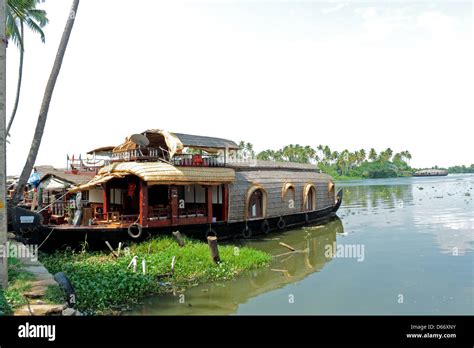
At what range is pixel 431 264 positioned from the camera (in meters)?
10.3

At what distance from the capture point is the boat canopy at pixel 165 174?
1072cm

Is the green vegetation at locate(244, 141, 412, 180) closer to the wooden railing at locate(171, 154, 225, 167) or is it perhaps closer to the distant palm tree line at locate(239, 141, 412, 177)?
the distant palm tree line at locate(239, 141, 412, 177)

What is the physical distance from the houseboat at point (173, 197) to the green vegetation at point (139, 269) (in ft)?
2.17

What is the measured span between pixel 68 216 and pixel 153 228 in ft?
12.2

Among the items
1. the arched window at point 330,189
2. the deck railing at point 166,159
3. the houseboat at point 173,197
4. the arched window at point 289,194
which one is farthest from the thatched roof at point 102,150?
the arched window at point 330,189

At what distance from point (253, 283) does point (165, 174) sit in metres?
3.97

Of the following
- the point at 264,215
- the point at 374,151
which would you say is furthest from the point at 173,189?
the point at 374,151

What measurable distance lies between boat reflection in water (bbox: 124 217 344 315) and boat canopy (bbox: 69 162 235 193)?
2337mm

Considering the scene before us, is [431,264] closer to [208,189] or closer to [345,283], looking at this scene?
[345,283]

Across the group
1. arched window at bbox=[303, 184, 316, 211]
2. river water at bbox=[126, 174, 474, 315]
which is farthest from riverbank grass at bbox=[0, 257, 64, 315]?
arched window at bbox=[303, 184, 316, 211]

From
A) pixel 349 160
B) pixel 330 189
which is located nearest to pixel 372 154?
pixel 349 160

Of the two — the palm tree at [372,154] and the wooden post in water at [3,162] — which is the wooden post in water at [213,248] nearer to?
the wooden post in water at [3,162]

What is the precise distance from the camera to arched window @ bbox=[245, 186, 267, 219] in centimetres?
1344

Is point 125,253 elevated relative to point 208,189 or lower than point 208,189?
lower
